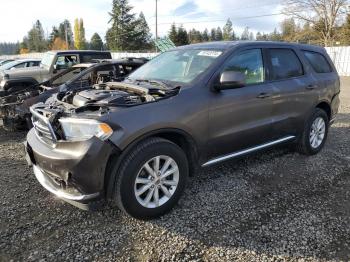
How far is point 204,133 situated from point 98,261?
1706 mm

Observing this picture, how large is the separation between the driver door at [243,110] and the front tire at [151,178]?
565 millimetres

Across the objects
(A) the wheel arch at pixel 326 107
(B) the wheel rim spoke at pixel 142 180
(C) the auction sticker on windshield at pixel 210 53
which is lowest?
(B) the wheel rim spoke at pixel 142 180

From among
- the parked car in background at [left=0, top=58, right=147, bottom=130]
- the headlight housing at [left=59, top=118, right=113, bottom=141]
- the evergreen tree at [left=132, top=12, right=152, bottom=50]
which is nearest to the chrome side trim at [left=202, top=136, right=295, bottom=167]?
the headlight housing at [left=59, top=118, right=113, bottom=141]

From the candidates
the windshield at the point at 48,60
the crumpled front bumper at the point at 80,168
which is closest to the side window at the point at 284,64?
the crumpled front bumper at the point at 80,168

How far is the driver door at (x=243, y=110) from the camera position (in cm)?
392

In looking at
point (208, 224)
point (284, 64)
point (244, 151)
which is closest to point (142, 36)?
point (284, 64)

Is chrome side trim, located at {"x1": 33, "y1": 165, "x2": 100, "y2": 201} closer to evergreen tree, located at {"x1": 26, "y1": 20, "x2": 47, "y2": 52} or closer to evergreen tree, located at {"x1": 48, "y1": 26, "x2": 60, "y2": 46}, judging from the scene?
evergreen tree, located at {"x1": 26, "y1": 20, "x2": 47, "y2": 52}

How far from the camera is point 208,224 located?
3441mm

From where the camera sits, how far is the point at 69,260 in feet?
9.43

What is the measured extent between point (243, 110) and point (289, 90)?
1.06 meters

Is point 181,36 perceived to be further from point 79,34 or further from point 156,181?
Result: point 156,181

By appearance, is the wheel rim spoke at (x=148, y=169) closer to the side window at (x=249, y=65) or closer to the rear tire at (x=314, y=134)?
the side window at (x=249, y=65)

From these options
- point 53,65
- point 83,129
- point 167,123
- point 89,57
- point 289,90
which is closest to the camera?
point 83,129

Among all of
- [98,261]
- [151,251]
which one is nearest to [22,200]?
[98,261]
